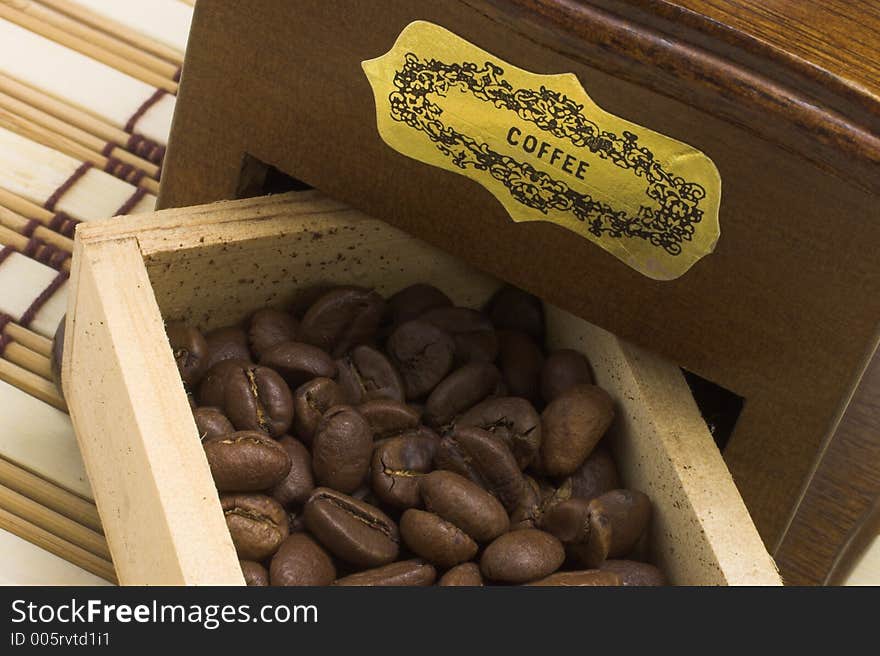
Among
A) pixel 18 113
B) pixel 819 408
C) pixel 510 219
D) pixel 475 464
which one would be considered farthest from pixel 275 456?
pixel 18 113

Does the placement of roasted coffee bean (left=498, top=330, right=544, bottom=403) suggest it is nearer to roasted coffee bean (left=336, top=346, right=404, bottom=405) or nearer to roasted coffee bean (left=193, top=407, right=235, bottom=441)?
roasted coffee bean (left=336, top=346, right=404, bottom=405)

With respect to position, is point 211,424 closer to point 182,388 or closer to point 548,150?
point 182,388

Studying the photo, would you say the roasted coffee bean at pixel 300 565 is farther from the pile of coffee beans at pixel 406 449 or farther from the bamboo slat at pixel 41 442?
the bamboo slat at pixel 41 442

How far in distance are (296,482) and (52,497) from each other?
0.30 meters

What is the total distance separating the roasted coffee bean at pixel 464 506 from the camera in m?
1.01

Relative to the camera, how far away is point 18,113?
1510mm

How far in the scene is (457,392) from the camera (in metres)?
1.13

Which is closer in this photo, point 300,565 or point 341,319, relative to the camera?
point 300,565

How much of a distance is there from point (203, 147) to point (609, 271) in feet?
1.18

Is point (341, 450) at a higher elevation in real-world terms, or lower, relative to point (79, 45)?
lower

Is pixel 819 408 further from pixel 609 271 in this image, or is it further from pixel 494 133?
pixel 494 133

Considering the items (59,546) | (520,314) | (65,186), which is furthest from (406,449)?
(65,186)

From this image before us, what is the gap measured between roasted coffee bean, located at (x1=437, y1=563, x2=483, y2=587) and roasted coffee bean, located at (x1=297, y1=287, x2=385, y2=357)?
0.25 meters

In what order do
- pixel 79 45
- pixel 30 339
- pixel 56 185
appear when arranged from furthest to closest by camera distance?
1. pixel 79 45
2. pixel 56 185
3. pixel 30 339
